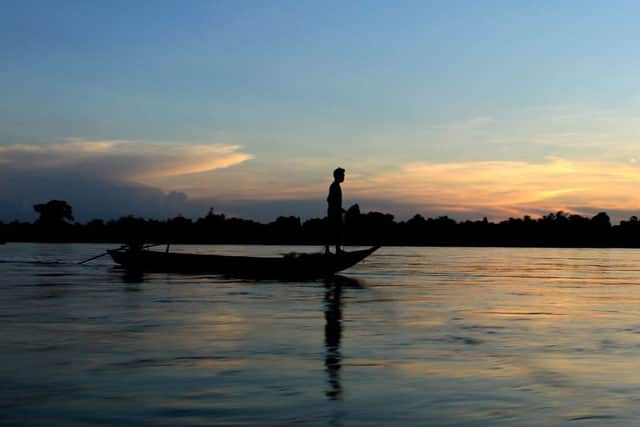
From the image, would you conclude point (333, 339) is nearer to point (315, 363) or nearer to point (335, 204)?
point (315, 363)

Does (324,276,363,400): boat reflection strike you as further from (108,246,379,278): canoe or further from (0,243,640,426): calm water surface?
(108,246,379,278): canoe

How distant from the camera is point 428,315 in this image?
56.9 ft

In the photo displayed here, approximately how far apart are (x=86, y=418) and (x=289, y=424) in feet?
5.78

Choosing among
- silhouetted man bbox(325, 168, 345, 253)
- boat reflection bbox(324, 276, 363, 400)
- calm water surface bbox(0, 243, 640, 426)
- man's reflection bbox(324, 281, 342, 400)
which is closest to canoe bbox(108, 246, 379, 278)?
silhouetted man bbox(325, 168, 345, 253)

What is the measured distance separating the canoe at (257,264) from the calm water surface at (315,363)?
1109 cm

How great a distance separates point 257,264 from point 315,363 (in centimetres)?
2257

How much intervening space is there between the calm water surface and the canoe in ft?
36.4

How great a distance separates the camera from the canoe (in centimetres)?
3177

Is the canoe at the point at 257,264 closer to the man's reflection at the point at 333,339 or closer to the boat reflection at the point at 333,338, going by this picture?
the boat reflection at the point at 333,338

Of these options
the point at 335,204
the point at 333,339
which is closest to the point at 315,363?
the point at 333,339

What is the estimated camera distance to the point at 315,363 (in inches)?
406

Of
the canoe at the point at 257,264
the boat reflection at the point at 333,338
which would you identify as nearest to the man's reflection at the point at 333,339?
the boat reflection at the point at 333,338

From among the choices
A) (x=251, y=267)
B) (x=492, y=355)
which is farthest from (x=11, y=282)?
(x=492, y=355)

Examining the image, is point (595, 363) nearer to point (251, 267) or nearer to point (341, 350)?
point (341, 350)
